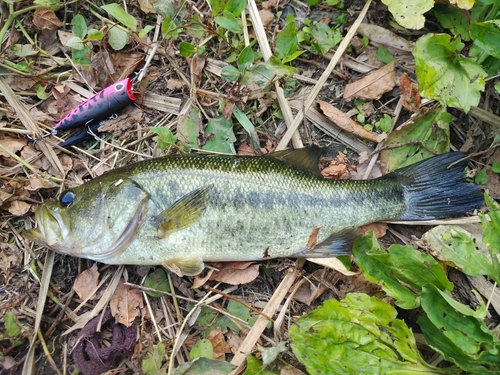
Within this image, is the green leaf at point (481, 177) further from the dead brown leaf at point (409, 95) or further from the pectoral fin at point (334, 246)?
the pectoral fin at point (334, 246)

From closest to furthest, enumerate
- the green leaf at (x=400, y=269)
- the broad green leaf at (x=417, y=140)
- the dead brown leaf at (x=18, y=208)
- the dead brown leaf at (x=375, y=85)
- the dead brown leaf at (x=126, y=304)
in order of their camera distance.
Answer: the green leaf at (x=400, y=269) → the dead brown leaf at (x=126, y=304) → the dead brown leaf at (x=18, y=208) → the broad green leaf at (x=417, y=140) → the dead brown leaf at (x=375, y=85)

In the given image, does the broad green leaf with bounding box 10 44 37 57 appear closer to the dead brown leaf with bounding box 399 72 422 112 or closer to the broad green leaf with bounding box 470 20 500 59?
the dead brown leaf with bounding box 399 72 422 112

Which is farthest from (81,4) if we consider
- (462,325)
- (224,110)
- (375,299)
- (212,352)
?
(462,325)

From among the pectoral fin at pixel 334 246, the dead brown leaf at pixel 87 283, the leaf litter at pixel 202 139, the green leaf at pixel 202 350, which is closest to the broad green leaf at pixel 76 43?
the leaf litter at pixel 202 139

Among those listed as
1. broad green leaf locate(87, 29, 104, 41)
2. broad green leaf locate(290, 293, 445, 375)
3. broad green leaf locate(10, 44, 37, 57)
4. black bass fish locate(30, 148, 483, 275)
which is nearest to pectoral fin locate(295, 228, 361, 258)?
black bass fish locate(30, 148, 483, 275)

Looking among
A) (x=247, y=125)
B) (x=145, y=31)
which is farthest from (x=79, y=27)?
(x=247, y=125)

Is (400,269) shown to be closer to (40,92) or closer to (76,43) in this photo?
(76,43)
